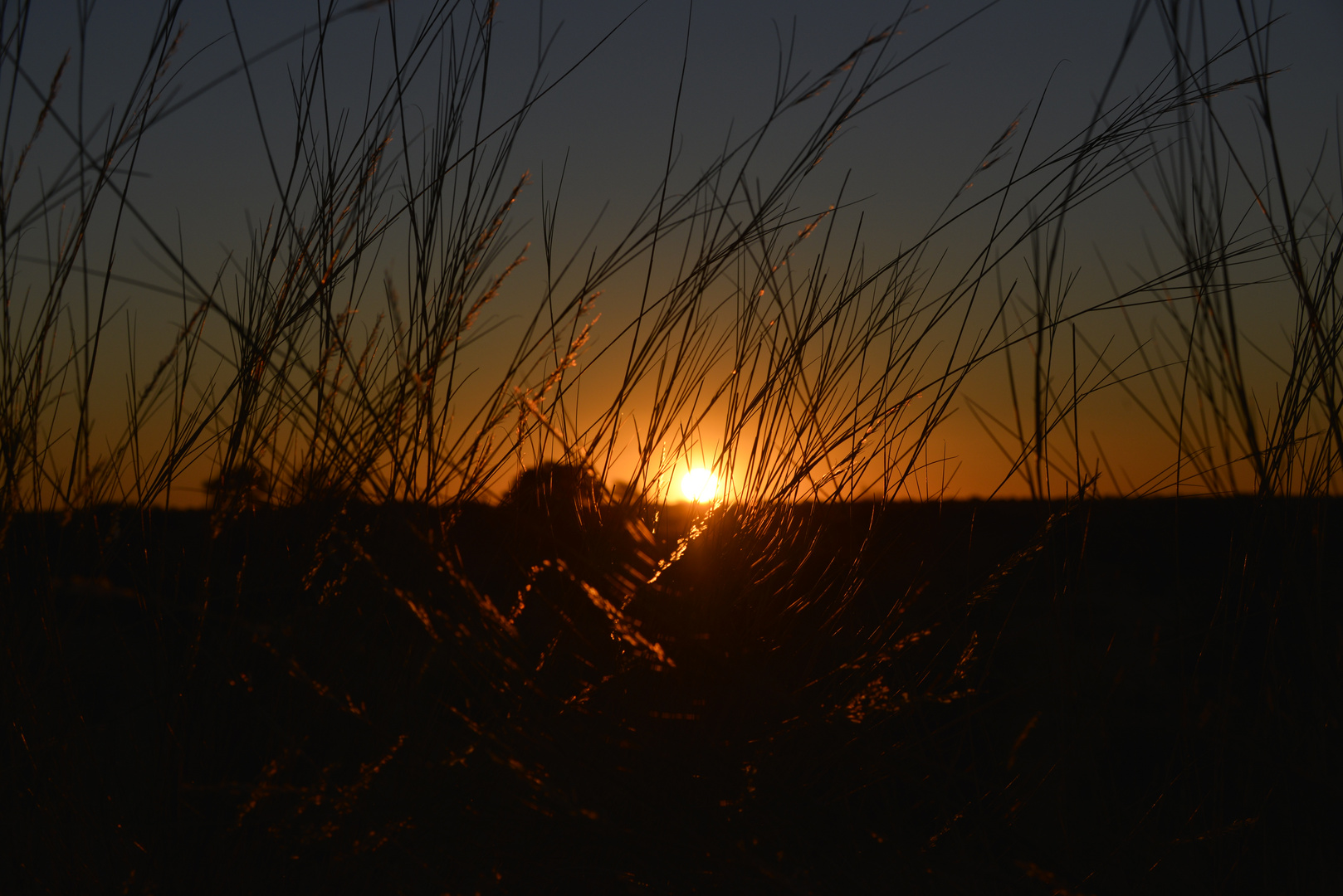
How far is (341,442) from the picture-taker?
2.36 feet

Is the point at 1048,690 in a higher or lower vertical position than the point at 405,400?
lower

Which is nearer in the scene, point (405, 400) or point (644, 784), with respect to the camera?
point (644, 784)

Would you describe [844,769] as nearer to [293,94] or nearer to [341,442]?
[341,442]

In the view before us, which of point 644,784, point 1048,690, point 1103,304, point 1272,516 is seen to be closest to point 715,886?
point 644,784

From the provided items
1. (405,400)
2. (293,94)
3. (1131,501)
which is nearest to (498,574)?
(405,400)

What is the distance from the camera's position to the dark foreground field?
1.97 feet

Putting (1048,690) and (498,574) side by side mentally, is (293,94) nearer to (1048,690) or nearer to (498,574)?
(498,574)

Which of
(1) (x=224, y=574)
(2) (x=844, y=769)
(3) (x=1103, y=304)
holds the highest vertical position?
(3) (x=1103, y=304)

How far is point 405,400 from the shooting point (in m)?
0.77

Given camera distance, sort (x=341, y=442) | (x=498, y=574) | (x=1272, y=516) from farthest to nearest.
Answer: (x=498, y=574) → (x=341, y=442) → (x=1272, y=516)

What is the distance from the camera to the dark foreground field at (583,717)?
60cm

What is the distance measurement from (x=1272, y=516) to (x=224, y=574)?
0.92 m

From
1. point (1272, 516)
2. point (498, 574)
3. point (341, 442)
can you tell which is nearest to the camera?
point (1272, 516)

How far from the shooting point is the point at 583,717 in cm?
67
